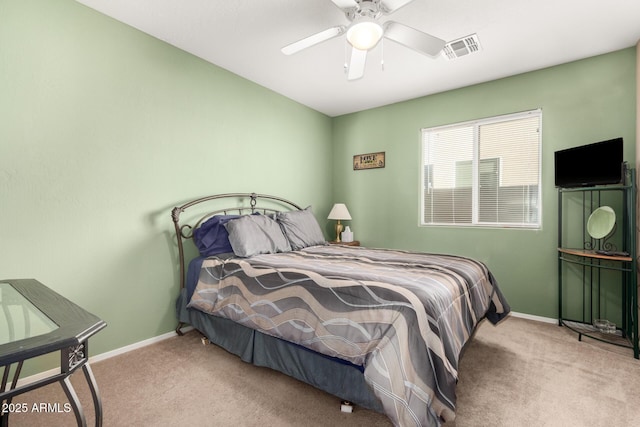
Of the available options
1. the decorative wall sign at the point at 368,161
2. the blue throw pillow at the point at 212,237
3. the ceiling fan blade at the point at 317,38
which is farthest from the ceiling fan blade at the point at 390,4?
the decorative wall sign at the point at 368,161

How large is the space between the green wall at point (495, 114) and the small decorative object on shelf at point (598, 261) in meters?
0.13

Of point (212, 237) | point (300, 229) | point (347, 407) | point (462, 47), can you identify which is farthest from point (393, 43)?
point (347, 407)

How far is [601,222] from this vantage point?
2703mm

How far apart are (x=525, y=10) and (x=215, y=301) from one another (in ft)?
11.0

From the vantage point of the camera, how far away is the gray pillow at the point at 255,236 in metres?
2.66

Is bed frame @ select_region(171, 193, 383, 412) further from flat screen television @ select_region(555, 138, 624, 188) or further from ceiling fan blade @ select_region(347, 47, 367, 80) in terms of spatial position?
flat screen television @ select_region(555, 138, 624, 188)

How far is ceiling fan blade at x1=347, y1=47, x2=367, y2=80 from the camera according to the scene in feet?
7.39

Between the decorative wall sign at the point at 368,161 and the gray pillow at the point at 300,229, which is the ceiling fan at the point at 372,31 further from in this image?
the decorative wall sign at the point at 368,161

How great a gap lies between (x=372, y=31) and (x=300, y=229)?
2034 millimetres

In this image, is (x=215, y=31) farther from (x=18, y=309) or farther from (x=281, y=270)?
(x=18, y=309)

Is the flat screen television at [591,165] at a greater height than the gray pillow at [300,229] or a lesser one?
greater

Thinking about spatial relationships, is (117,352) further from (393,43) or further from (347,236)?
(393,43)

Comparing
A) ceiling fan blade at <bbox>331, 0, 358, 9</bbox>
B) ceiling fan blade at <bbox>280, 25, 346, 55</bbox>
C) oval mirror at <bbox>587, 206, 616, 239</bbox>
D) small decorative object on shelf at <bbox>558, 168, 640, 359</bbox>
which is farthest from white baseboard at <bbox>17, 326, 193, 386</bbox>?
oval mirror at <bbox>587, 206, 616, 239</bbox>

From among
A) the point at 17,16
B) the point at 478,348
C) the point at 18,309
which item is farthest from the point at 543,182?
the point at 17,16
